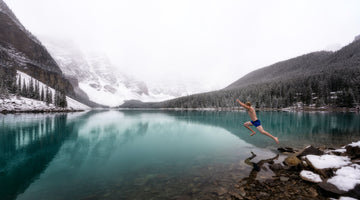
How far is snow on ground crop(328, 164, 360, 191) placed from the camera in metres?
8.37

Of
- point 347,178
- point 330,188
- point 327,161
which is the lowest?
point 330,188

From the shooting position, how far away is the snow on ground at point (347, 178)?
8367mm

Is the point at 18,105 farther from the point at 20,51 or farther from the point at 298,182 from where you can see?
the point at 298,182

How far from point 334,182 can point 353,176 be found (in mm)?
1278

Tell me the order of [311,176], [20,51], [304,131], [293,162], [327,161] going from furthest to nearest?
[20,51] → [304,131] → [293,162] → [327,161] → [311,176]

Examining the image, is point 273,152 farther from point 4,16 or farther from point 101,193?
point 4,16

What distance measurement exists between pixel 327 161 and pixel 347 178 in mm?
3465

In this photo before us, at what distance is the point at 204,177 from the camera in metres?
11.6

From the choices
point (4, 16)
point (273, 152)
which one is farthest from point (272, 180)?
point (4, 16)

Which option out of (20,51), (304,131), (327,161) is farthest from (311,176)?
(20,51)

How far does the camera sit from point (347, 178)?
892cm

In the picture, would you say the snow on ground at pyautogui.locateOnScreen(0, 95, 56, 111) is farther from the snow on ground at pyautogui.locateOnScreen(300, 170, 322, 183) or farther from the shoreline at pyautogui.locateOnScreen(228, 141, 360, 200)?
the snow on ground at pyautogui.locateOnScreen(300, 170, 322, 183)

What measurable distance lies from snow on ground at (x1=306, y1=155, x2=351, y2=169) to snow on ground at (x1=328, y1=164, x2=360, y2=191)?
1018mm

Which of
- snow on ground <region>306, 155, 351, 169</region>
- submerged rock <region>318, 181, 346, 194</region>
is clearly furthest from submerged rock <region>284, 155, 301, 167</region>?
submerged rock <region>318, 181, 346, 194</region>
